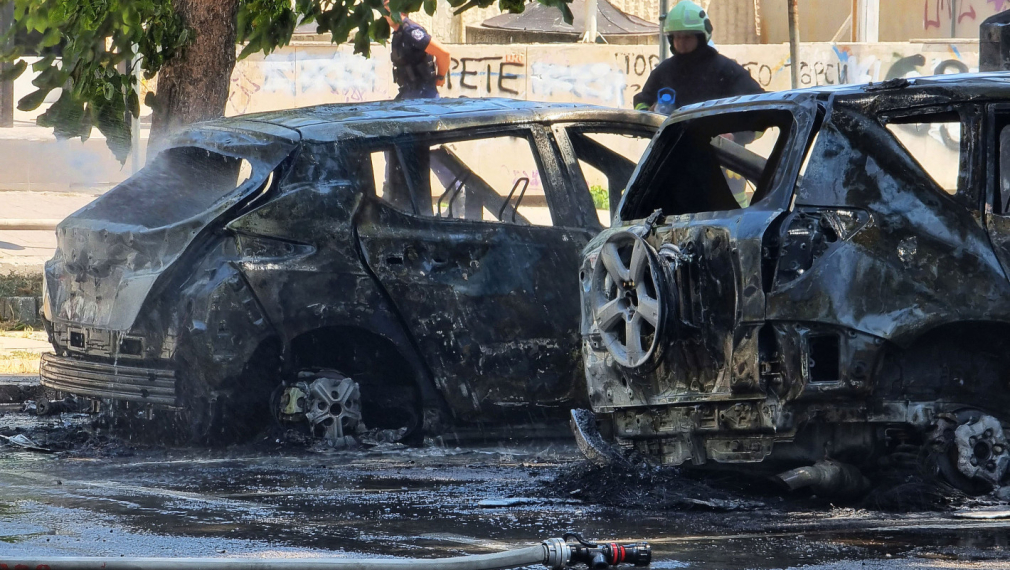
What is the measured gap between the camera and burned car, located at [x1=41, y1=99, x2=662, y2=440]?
6453 mm

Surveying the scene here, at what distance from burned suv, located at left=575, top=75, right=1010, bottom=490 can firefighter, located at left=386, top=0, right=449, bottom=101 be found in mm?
5623

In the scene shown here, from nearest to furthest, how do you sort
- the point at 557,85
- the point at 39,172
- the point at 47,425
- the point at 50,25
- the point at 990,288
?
the point at 990,288, the point at 47,425, the point at 50,25, the point at 39,172, the point at 557,85

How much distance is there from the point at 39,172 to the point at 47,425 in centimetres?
1431

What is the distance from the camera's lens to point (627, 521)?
521 cm

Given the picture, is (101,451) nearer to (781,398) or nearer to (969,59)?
(781,398)

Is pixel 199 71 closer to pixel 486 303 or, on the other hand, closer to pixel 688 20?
pixel 688 20

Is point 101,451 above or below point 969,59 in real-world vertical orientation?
below

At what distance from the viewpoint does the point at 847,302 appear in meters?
5.04

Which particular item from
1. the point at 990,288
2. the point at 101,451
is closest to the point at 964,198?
the point at 990,288

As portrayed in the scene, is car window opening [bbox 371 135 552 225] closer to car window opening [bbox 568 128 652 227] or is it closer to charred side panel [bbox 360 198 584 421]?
charred side panel [bbox 360 198 584 421]

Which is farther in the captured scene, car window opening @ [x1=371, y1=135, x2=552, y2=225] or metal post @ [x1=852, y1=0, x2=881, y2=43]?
metal post @ [x1=852, y1=0, x2=881, y2=43]

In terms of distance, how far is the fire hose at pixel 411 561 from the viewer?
360cm

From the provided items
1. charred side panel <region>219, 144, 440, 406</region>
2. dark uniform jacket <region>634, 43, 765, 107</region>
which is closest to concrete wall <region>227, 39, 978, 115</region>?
dark uniform jacket <region>634, 43, 765, 107</region>

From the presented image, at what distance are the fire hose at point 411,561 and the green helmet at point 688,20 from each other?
626 cm
